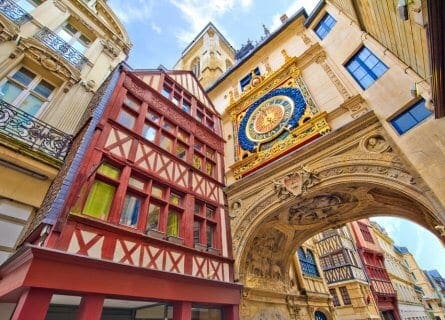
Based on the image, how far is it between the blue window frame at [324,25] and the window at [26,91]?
30.1 ft

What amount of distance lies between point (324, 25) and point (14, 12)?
32.3ft

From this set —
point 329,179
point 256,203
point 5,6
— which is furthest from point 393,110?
point 5,6

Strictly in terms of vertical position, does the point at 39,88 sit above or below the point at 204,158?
above

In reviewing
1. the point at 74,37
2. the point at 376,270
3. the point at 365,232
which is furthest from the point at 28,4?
the point at 365,232

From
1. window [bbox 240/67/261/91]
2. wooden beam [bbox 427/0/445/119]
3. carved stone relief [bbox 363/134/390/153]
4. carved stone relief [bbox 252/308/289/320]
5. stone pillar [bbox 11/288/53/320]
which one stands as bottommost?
stone pillar [bbox 11/288/53/320]

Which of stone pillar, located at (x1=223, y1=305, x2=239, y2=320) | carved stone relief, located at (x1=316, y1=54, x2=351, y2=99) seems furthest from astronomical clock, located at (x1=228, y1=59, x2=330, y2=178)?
stone pillar, located at (x1=223, y1=305, x2=239, y2=320)

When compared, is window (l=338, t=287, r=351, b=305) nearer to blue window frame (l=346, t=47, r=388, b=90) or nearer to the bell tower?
blue window frame (l=346, t=47, r=388, b=90)

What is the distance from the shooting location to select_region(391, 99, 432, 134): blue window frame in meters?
4.76

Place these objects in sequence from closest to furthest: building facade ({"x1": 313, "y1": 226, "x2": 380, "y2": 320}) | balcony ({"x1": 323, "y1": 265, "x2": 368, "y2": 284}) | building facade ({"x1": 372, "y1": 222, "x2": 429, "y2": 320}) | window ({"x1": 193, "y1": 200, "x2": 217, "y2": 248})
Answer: window ({"x1": 193, "y1": 200, "x2": 217, "y2": 248}), building facade ({"x1": 313, "y1": 226, "x2": 380, "y2": 320}), balcony ({"x1": 323, "y1": 265, "x2": 368, "y2": 284}), building facade ({"x1": 372, "y1": 222, "x2": 429, "y2": 320})

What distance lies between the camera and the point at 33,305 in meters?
2.97

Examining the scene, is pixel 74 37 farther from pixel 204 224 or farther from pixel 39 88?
pixel 204 224

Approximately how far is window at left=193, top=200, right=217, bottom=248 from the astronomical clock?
6.18 feet

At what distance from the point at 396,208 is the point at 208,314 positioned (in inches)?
227

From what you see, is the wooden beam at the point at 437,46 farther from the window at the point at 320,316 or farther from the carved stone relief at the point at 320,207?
the window at the point at 320,316
